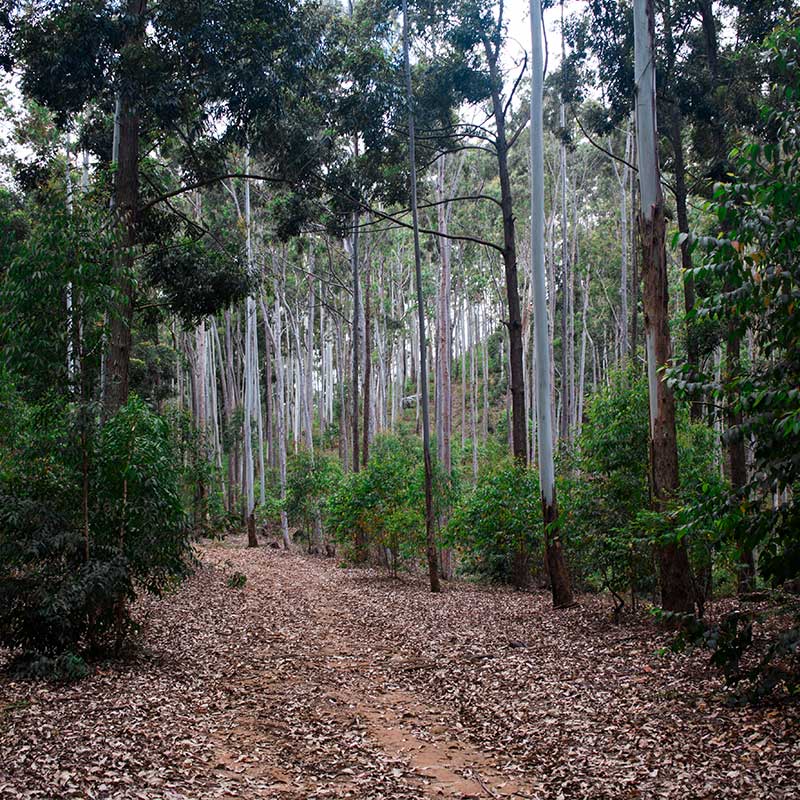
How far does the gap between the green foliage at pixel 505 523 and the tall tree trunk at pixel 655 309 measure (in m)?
4.17

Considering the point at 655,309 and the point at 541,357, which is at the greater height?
the point at 655,309

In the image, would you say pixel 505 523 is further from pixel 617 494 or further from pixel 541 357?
pixel 617 494

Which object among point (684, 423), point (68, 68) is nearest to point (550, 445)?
point (684, 423)

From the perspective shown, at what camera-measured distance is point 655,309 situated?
780 centimetres

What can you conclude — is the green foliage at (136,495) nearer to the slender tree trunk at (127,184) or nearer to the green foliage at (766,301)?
the slender tree trunk at (127,184)

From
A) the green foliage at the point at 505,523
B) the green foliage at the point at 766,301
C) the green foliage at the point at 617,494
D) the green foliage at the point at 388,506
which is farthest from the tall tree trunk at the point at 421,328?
the green foliage at the point at 766,301

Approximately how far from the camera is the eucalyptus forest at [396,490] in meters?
4.50

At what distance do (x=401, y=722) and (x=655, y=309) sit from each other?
193 inches

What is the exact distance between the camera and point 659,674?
615 centimetres

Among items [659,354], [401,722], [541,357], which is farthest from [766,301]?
[541,357]

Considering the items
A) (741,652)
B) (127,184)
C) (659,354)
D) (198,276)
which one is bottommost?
(741,652)

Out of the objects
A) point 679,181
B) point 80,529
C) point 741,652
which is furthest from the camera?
point 679,181

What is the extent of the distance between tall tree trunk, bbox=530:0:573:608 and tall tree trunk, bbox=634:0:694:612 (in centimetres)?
197

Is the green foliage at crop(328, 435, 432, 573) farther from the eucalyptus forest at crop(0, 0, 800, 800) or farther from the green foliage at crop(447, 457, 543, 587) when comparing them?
the green foliage at crop(447, 457, 543, 587)
